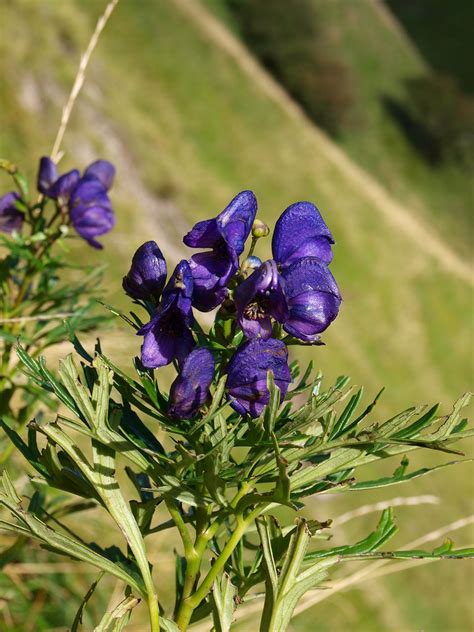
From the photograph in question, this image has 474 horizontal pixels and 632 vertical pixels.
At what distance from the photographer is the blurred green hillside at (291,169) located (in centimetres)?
664

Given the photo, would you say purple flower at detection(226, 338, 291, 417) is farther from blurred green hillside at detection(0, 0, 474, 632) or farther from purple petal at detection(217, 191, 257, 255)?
blurred green hillside at detection(0, 0, 474, 632)

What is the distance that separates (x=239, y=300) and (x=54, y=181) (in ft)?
2.72

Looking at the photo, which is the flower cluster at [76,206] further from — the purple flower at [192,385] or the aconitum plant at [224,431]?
the purple flower at [192,385]

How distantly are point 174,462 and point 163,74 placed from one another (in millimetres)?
10718

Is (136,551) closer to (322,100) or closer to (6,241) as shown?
(6,241)

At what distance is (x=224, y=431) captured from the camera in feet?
1.99

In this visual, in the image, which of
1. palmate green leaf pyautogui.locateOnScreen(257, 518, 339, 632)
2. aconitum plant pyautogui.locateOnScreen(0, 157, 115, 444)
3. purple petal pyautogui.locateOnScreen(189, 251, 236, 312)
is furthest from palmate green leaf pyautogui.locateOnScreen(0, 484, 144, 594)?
aconitum plant pyautogui.locateOnScreen(0, 157, 115, 444)

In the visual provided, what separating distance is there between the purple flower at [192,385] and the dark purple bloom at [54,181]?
78 cm

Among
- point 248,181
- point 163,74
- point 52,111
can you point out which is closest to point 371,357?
point 248,181

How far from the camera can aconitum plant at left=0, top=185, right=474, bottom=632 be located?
60 cm

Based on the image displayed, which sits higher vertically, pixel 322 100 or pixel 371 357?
pixel 322 100

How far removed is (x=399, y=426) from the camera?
60 cm

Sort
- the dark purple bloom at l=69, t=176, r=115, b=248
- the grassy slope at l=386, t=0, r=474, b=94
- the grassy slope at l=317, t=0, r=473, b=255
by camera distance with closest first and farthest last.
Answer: the dark purple bloom at l=69, t=176, r=115, b=248
the grassy slope at l=317, t=0, r=473, b=255
the grassy slope at l=386, t=0, r=474, b=94

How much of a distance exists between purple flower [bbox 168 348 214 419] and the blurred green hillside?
2664 millimetres
